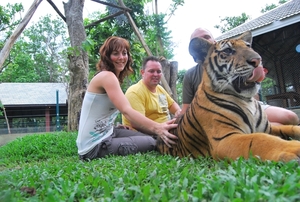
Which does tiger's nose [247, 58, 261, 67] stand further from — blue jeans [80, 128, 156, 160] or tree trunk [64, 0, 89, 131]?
tree trunk [64, 0, 89, 131]

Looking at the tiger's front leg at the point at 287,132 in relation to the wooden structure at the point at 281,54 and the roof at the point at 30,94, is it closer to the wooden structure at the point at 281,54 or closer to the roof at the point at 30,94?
the wooden structure at the point at 281,54

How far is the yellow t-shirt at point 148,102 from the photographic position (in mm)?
4441

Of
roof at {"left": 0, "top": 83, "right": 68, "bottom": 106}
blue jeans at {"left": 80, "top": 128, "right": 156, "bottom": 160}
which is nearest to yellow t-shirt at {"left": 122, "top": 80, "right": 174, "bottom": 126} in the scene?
blue jeans at {"left": 80, "top": 128, "right": 156, "bottom": 160}

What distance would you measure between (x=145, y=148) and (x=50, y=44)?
4034cm

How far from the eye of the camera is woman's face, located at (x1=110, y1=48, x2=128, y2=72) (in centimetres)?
387

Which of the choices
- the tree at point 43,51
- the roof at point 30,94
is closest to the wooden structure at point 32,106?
the roof at point 30,94

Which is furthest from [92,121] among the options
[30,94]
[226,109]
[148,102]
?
[30,94]

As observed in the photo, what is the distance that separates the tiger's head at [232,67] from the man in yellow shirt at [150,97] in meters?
1.75

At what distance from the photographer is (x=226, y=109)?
8.28 feet

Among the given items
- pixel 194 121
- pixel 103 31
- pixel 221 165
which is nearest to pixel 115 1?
pixel 103 31

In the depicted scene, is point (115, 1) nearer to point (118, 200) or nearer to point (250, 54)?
point (250, 54)

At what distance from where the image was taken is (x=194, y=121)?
9.12ft

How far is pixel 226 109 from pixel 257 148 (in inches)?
22.8

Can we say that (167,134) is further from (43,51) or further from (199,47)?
(43,51)
